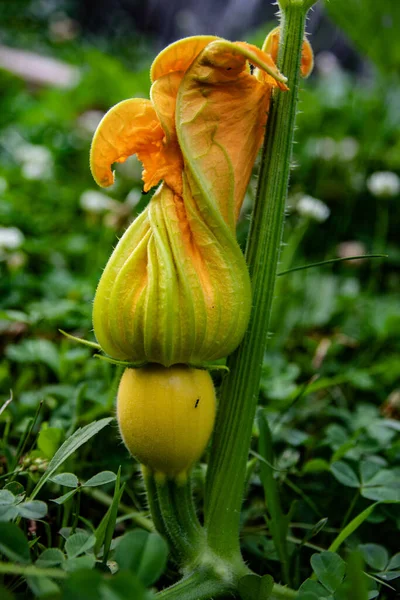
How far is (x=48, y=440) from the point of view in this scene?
1167 millimetres

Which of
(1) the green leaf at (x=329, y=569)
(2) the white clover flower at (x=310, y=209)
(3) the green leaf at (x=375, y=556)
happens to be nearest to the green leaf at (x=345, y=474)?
(3) the green leaf at (x=375, y=556)

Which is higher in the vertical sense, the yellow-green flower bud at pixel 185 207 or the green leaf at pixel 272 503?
the yellow-green flower bud at pixel 185 207

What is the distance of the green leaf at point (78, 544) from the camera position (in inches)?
34.2

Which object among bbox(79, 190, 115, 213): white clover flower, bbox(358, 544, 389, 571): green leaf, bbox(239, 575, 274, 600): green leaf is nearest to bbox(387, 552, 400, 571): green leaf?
bbox(358, 544, 389, 571): green leaf

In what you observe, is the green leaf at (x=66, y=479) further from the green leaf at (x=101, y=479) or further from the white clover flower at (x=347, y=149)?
the white clover flower at (x=347, y=149)

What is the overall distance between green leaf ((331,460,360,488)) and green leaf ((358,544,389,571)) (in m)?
0.13

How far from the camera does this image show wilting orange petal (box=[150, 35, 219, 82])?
3.33 feet

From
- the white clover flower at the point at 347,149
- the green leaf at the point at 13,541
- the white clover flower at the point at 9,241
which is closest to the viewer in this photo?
the green leaf at the point at 13,541

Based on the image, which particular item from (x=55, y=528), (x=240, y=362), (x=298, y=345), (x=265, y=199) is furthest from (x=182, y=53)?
(x=298, y=345)

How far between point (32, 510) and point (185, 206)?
1.67 feet

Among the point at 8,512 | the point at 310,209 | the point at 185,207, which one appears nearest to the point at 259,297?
the point at 185,207

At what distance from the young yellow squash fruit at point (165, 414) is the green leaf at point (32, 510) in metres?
0.19

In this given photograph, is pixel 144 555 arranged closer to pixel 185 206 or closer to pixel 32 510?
pixel 32 510

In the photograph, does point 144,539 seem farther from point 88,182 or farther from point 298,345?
point 88,182
